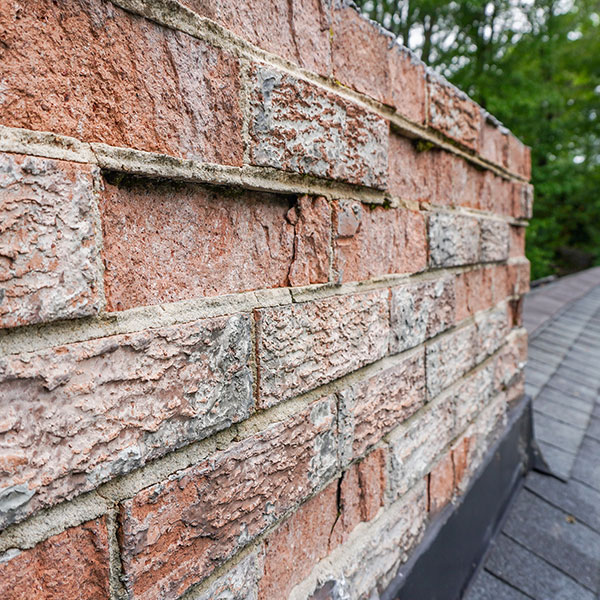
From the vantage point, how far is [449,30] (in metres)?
8.56

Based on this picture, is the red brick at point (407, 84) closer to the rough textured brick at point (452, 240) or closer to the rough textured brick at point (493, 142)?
the rough textured brick at point (452, 240)

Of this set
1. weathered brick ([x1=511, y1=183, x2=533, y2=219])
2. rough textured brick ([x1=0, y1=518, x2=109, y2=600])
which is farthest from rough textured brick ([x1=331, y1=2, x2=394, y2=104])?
weathered brick ([x1=511, y1=183, x2=533, y2=219])

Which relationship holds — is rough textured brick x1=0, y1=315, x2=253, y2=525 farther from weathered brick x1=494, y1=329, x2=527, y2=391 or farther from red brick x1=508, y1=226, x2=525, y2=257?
red brick x1=508, y1=226, x2=525, y2=257

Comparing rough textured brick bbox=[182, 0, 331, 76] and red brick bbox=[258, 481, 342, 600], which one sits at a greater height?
rough textured brick bbox=[182, 0, 331, 76]

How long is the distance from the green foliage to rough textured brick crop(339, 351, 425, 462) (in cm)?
767

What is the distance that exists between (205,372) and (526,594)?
135cm

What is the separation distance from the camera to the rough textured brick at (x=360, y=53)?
29.4 inches

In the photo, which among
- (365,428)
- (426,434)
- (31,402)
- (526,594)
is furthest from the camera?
(526,594)

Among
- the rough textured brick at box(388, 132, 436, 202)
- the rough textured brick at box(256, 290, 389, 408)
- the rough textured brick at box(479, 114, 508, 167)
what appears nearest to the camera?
the rough textured brick at box(256, 290, 389, 408)

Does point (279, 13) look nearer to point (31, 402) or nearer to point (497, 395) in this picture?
point (31, 402)

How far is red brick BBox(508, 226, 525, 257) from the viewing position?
1.85m

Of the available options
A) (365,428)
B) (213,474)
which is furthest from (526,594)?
(213,474)

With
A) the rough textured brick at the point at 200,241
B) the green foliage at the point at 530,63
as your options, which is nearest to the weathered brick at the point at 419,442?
the rough textured brick at the point at 200,241

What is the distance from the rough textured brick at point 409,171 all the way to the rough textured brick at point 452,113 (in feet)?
0.30
